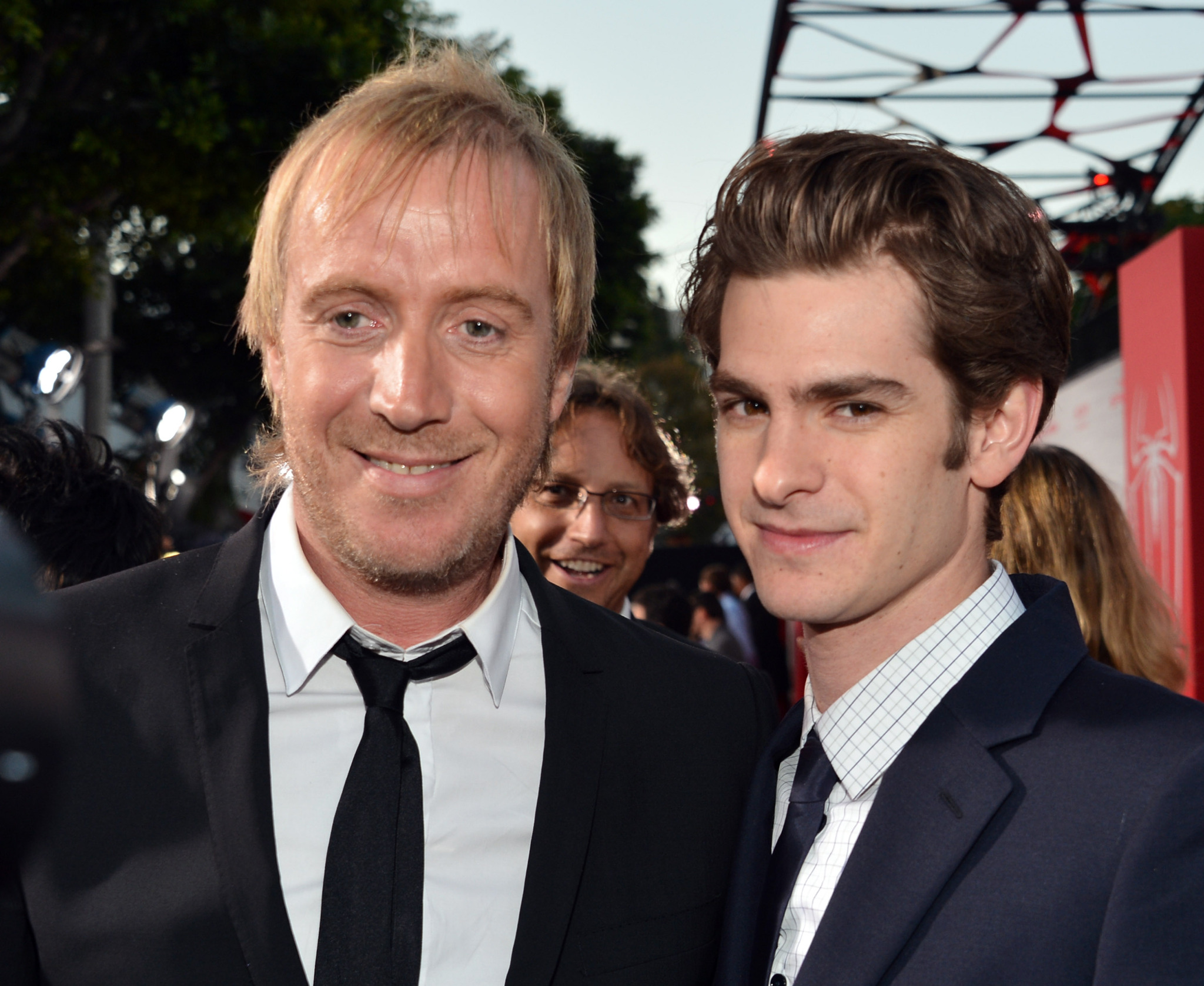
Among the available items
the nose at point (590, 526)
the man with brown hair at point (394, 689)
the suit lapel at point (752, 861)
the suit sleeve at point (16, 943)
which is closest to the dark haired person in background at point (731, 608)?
the nose at point (590, 526)

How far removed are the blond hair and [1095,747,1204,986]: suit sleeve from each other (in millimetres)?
1312

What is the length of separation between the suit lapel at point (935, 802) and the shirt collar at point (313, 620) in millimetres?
702

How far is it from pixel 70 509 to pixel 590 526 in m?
1.62

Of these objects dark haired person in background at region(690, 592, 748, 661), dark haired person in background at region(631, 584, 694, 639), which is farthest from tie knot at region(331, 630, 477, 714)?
dark haired person in background at region(690, 592, 748, 661)

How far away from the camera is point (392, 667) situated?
6.44 ft

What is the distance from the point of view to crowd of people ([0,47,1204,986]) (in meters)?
1.65

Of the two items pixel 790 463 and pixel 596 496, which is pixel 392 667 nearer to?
pixel 790 463

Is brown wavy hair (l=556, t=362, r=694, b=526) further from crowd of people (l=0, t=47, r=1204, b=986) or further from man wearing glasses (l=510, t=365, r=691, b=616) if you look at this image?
crowd of people (l=0, t=47, r=1204, b=986)

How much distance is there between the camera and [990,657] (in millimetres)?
1777

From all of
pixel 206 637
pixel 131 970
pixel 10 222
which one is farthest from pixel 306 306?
pixel 10 222

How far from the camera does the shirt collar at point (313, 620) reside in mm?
1951

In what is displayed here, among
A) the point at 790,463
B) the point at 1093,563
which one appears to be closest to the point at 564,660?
the point at 790,463

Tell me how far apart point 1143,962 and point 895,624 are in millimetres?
647

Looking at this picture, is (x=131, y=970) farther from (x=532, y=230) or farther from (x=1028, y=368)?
(x=1028, y=368)
